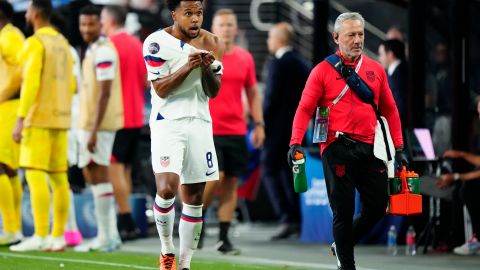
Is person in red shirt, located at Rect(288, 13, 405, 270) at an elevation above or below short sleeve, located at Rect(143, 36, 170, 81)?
below

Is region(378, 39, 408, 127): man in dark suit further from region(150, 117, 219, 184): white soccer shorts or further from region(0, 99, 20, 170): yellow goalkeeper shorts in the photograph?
region(150, 117, 219, 184): white soccer shorts

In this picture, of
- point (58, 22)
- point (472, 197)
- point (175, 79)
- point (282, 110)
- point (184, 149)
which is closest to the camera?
point (175, 79)

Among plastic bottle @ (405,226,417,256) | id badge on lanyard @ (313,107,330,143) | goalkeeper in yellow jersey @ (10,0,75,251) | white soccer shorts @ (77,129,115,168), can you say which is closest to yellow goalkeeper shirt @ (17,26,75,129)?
goalkeeper in yellow jersey @ (10,0,75,251)

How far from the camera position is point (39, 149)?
43.7 feet

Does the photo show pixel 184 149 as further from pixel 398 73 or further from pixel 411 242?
pixel 398 73

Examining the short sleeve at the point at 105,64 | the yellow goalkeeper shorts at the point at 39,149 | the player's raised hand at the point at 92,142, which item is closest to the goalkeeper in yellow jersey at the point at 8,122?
the yellow goalkeeper shorts at the point at 39,149

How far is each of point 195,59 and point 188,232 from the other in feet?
4.56

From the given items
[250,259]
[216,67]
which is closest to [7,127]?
[250,259]

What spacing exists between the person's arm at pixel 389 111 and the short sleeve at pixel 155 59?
1716 mm

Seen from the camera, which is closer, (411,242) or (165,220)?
(165,220)

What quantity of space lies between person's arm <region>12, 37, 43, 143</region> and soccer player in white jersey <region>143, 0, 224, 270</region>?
10.5ft

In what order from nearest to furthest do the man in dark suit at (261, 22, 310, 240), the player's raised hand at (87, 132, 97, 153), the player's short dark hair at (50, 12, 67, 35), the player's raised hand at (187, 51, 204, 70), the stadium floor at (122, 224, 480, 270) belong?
the player's raised hand at (187, 51, 204, 70), the stadium floor at (122, 224, 480, 270), the player's raised hand at (87, 132, 97, 153), the player's short dark hair at (50, 12, 67, 35), the man in dark suit at (261, 22, 310, 240)

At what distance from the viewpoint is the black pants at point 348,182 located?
10.3 m

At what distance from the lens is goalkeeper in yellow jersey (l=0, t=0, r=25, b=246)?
1392 cm
